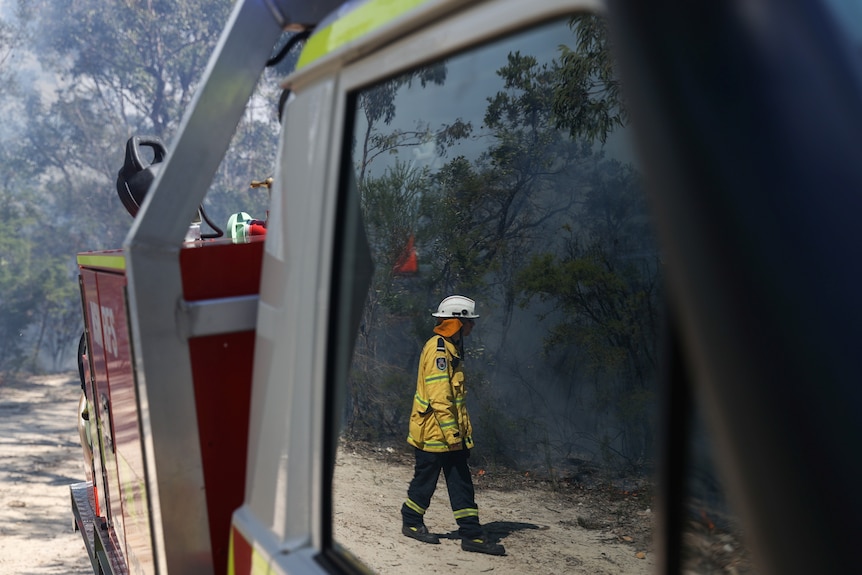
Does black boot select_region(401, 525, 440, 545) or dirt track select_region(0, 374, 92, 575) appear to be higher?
black boot select_region(401, 525, 440, 545)

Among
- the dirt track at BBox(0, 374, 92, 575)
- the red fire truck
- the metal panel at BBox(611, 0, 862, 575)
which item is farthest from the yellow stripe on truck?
the dirt track at BBox(0, 374, 92, 575)

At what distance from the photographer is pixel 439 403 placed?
455cm

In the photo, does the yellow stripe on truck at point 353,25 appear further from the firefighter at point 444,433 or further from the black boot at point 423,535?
the firefighter at point 444,433

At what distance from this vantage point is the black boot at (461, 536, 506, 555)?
4.13m

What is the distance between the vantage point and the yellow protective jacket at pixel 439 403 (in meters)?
4.54

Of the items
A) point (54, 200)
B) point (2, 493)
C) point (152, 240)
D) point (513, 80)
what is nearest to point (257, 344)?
point (152, 240)

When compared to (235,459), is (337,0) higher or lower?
higher

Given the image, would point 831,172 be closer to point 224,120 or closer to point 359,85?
point 359,85

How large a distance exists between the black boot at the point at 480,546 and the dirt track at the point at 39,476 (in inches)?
134

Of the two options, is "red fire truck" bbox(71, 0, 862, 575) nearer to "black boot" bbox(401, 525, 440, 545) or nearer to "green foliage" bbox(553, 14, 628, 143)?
"black boot" bbox(401, 525, 440, 545)

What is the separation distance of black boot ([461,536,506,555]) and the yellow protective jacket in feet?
1.59

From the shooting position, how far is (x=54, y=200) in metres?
21.4

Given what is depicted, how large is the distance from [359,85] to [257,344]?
1.68ft

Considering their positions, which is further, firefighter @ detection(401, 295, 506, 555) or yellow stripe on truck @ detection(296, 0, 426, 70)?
firefighter @ detection(401, 295, 506, 555)
